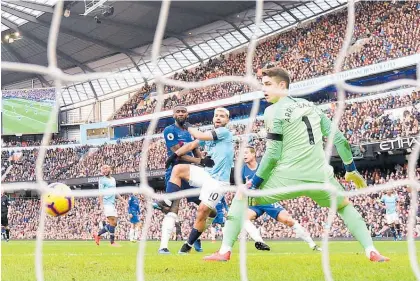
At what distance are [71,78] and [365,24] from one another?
2630 cm

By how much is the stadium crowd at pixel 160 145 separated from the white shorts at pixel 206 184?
10882mm

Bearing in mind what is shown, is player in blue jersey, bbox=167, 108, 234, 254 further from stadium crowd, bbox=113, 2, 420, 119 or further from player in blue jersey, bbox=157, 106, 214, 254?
stadium crowd, bbox=113, 2, 420, 119

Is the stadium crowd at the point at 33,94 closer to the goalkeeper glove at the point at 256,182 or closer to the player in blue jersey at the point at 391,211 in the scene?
the player in blue jersey at the point at 391,211

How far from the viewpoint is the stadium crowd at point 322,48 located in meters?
24.5

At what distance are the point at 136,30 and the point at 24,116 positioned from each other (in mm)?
9820

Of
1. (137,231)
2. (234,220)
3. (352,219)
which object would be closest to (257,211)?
(234,220)

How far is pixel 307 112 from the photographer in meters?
5.39

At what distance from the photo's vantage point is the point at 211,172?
7180mm

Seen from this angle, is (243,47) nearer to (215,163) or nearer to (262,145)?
(262,145)

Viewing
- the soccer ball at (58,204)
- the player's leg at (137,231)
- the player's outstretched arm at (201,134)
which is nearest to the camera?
the soccer ball at (58,204)

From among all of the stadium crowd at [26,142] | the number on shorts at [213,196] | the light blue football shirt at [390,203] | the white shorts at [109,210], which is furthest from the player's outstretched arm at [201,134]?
the stadium crowd at [26,142]

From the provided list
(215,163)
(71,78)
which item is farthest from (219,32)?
(71,78)

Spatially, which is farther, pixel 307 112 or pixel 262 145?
pixel 262 145

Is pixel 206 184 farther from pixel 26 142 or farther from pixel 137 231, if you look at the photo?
pixel 26 142
